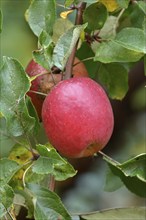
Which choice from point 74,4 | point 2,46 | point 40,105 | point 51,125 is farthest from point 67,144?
point 2,46

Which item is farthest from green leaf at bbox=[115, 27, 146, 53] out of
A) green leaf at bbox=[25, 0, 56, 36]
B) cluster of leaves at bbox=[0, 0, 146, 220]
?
green leaf at bbox=[25, 0, 56, 36]

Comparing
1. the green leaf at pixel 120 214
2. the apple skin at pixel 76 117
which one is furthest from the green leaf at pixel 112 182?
the apple skin at pixel 76 117

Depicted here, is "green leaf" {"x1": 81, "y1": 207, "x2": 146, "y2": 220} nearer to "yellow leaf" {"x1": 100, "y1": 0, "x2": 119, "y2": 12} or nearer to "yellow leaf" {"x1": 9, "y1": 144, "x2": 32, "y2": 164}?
"yellow leaf" {"x1": 9, "y1": 144, "x2": 32, "y2": 164}

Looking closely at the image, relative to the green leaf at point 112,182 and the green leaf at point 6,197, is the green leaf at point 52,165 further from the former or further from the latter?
the green leaf at point 112,182

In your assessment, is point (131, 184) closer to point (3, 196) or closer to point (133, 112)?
point (3, 196)

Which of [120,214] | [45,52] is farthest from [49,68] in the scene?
[120,214]

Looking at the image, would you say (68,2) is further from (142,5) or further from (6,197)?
(6,197)

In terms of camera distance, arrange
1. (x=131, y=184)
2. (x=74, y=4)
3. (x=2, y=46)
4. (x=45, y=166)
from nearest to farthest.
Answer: (x=45, y=166)
(x=74, y=4)
(x=131, y=184)
(x=2, y=46)
